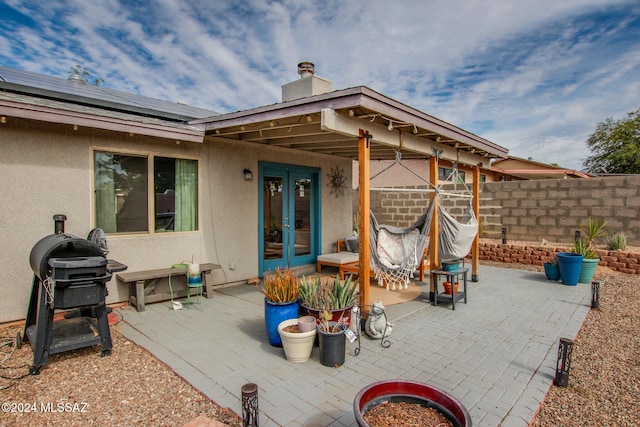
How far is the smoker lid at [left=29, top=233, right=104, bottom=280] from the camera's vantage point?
3.09 metres

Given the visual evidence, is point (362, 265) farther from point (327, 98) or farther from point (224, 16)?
point (224, 16)

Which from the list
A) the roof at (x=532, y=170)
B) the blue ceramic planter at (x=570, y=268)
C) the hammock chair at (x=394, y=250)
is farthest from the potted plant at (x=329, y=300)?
the roof at (x=532, y=170)

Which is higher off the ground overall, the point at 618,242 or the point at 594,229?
the point at 594,229

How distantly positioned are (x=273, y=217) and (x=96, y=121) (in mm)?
3370

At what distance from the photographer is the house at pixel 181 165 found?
4.02 meters

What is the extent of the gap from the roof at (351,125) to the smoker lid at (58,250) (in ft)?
7.77

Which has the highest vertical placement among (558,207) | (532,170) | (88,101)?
(532,170)

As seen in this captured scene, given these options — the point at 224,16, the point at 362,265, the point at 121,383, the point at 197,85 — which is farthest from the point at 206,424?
the point at 197,85

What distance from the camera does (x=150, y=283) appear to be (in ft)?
16.8

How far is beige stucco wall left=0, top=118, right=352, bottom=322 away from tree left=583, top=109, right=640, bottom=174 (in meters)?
21.1

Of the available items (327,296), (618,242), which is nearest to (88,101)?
(327,296)

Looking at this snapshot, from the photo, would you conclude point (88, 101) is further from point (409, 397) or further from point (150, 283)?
point (409, 397)

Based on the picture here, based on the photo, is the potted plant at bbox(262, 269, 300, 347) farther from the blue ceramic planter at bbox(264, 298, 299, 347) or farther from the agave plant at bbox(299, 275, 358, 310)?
the agave plant at bbox(299, 275, 358, 310)

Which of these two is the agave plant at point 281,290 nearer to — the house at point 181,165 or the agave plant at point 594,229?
the house at point 181,165
